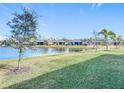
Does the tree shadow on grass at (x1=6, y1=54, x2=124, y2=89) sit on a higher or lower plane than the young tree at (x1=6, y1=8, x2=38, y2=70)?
lower

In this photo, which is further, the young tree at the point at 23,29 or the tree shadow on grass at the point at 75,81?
the young tree at the point at 23,29

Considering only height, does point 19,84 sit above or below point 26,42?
below

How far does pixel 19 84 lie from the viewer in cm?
426

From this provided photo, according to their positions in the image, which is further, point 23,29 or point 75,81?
point 23,29

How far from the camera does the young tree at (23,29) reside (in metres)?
5.87

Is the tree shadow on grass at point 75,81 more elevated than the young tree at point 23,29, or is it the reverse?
the young tree at point 23,29

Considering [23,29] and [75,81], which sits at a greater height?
[23,29]

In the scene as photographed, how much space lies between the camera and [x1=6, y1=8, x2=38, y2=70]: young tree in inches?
231

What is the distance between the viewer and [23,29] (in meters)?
5.97

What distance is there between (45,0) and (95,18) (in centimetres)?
320

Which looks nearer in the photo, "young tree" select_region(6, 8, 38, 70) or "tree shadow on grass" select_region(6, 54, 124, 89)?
"tree shadow on grass" select_region(6, 54, 124, 89)

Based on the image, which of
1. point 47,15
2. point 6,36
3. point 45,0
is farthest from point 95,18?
point 45,0

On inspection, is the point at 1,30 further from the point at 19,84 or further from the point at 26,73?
the point at 19,84
